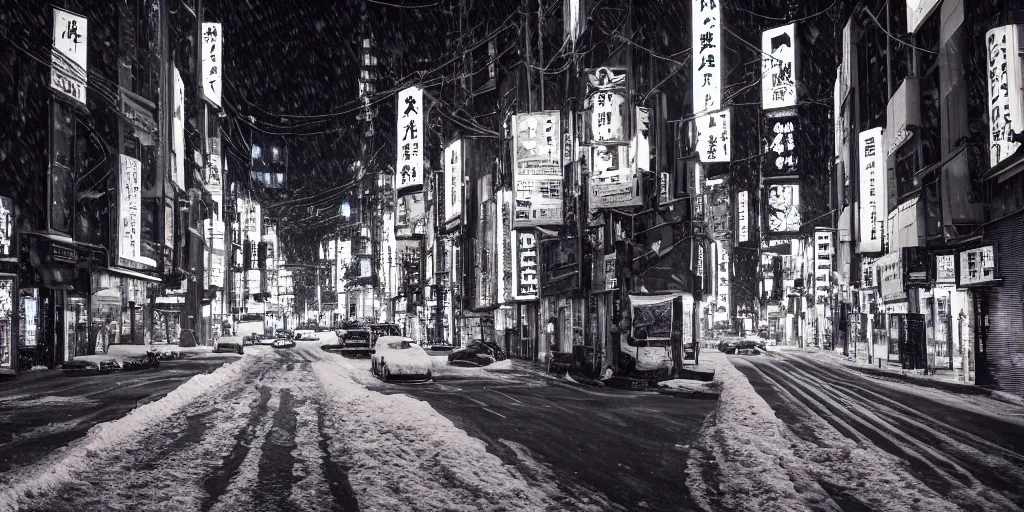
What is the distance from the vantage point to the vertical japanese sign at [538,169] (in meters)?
37.6

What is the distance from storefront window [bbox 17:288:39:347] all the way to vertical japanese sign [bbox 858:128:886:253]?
3995 centimetres

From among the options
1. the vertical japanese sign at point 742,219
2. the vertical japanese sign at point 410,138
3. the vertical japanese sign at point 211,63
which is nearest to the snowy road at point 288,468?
the vertical japanese sign at point 410,138

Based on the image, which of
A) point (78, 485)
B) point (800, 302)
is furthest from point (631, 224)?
point (800, 302)

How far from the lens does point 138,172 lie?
44.6 m

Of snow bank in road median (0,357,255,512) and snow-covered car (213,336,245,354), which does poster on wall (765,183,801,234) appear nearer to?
snow bank in road median (0,357,255,512)

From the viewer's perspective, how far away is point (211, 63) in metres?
72.8

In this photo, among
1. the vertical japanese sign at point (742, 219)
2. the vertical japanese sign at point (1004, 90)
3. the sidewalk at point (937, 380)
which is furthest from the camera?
the vertical japanese sign at point (742, 219)

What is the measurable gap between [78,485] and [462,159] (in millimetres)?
51447

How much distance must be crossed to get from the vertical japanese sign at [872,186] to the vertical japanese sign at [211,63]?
5349cm

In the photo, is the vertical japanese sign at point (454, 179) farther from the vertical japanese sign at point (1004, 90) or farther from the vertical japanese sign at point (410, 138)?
the vertical japanese sign at point (1004, 90)

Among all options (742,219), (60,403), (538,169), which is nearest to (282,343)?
(742,219)

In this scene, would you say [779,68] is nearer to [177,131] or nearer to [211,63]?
[177,131]

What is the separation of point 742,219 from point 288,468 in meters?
58.2

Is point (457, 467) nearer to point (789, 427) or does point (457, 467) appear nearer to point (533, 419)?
point (533, 419)
